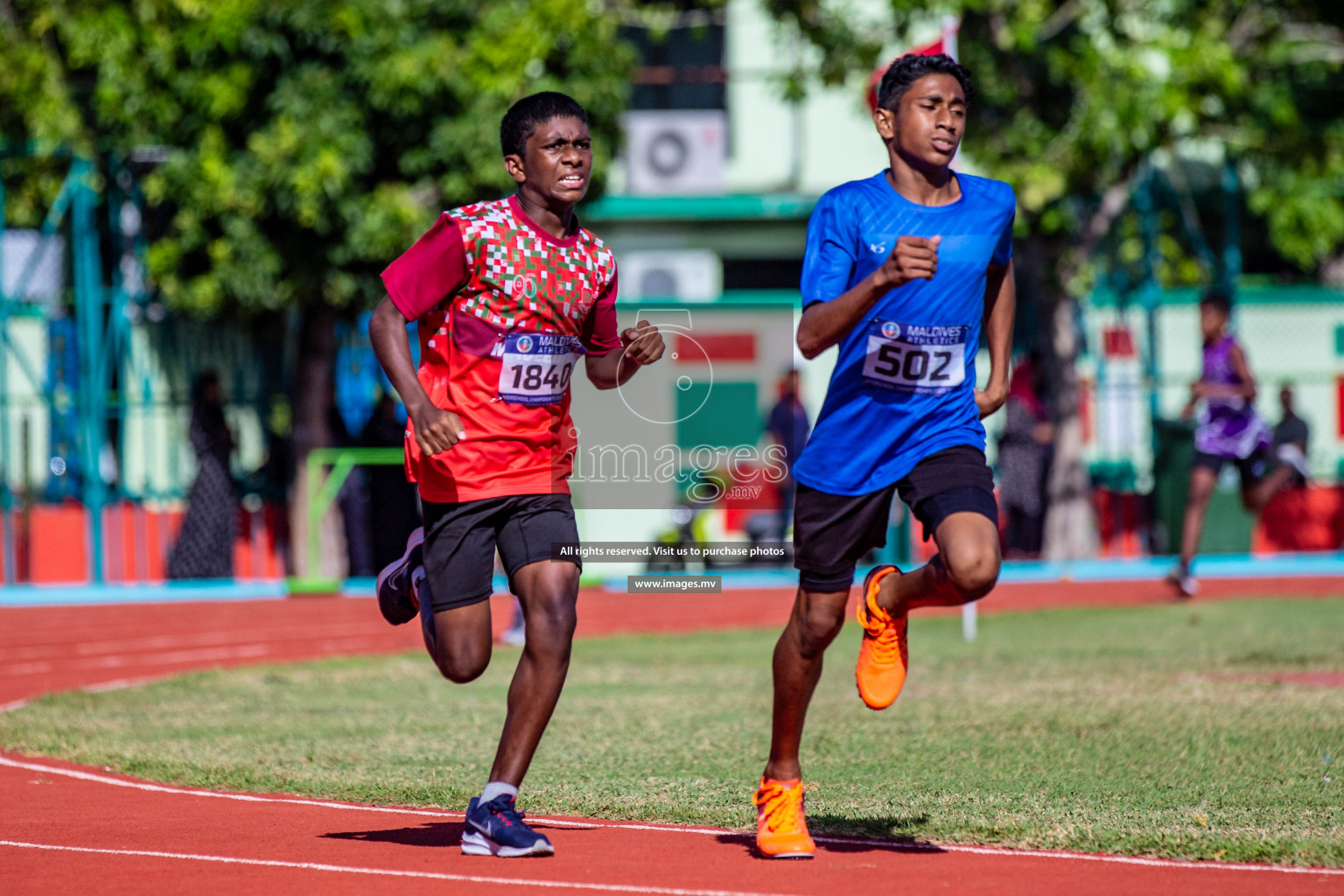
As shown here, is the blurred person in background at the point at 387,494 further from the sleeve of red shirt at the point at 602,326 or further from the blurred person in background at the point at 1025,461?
the sleeve of red shirt at the point at 602,326

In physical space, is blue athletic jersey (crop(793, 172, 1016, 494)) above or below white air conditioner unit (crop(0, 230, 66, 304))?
below

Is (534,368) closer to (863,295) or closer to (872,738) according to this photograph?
(863,295)

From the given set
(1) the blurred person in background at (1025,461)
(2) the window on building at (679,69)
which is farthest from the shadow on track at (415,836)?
(2) the window on building at (679,69)

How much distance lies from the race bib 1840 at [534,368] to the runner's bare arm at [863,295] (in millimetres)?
809

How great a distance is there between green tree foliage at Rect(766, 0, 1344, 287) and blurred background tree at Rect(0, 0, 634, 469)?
3411 millimetres

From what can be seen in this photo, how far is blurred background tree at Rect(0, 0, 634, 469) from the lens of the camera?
1756cm

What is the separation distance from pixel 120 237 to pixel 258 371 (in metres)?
2.02

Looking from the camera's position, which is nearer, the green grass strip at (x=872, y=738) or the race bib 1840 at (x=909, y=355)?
the race bib 1840 at (x=909, y=355)

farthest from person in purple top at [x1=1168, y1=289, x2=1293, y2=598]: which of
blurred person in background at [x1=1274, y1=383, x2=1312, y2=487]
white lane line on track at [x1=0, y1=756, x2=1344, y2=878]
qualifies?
white lane line on track at [x1=0, y1=756, x2=1344, y2=878]

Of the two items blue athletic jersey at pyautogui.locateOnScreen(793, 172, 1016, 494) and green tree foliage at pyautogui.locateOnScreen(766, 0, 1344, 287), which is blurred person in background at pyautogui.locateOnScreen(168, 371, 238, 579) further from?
blue athletic jersey at pyautogui.locateOnScreen(793, 172, 1016, 494)

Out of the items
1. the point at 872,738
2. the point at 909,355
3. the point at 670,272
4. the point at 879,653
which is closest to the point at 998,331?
the point at 909,355

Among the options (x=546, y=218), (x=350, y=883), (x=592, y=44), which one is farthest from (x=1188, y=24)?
(x=350, y=883)

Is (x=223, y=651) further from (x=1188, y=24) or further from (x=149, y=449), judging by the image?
(x=1188, y=24)

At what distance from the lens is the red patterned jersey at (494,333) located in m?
Answer: 5.62
